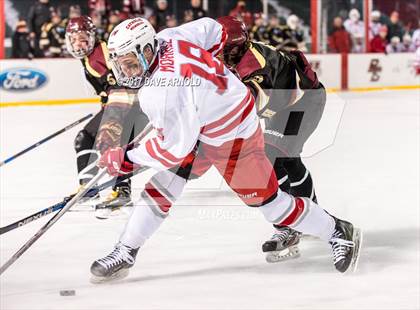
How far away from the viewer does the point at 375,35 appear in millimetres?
12750

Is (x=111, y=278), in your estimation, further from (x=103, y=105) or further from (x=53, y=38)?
(x=53, y=38)

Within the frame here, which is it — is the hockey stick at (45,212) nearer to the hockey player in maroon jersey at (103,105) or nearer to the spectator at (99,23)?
the hockey player in maroon jersey at (103,105)

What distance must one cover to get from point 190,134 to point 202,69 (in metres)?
0.23

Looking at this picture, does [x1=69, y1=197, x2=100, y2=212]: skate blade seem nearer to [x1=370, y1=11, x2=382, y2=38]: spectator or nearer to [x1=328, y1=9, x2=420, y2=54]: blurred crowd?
[x1=328, y1=9, x2=420, y2=54]: blurred crowd

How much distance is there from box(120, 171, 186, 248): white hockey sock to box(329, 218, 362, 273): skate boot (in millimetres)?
621

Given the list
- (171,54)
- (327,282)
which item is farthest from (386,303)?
(171,54)

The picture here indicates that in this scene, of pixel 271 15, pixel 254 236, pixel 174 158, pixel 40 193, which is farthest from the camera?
pixel 271 15

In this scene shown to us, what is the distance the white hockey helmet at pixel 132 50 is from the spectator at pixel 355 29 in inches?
397

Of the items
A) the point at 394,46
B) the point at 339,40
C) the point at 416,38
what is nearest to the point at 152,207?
the point at 339,40

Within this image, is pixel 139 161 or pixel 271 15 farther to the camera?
pixel 271 15

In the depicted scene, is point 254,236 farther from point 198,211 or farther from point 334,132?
point 334,132

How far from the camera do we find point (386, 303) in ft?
9.74

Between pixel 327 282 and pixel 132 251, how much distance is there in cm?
71

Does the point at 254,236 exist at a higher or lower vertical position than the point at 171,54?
lower
